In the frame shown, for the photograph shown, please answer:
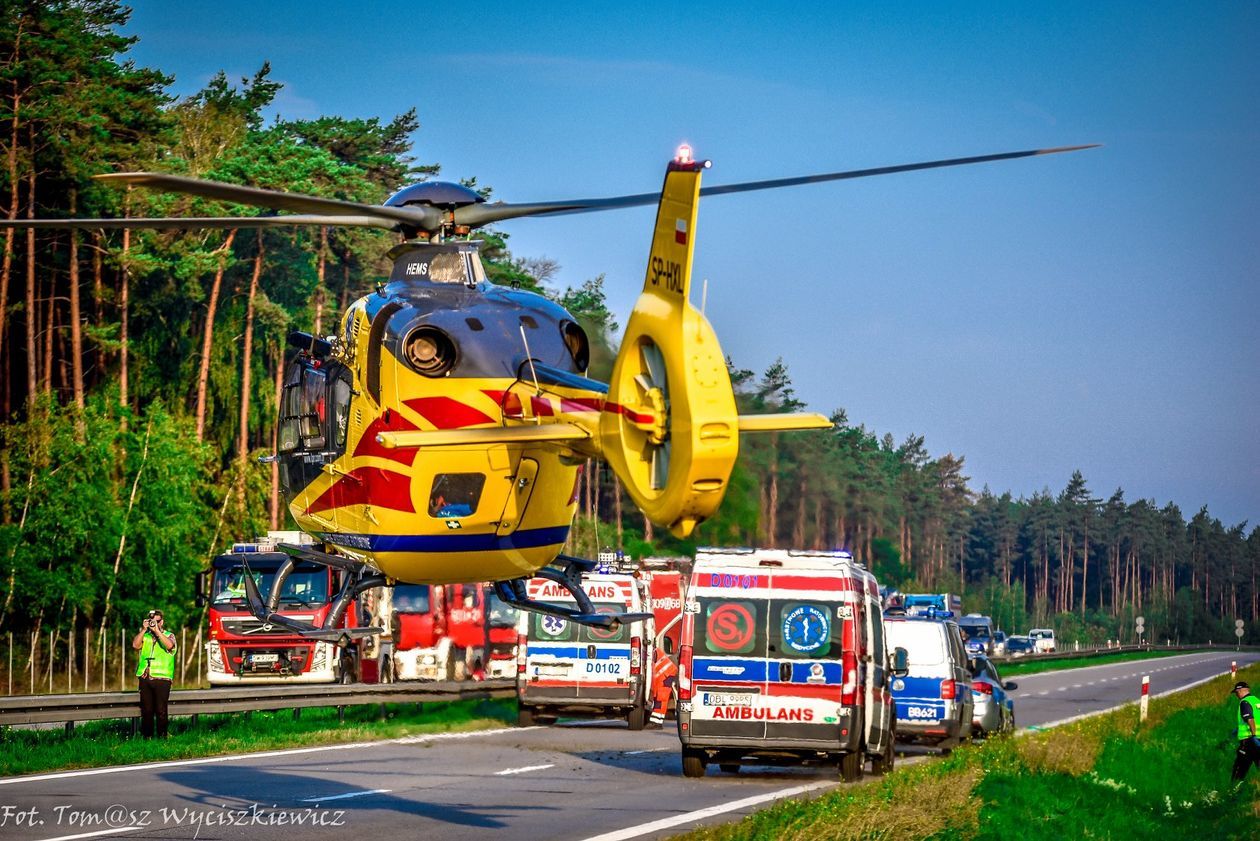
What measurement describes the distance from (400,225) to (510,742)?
15.7m

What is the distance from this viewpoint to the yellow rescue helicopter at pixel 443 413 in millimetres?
12031

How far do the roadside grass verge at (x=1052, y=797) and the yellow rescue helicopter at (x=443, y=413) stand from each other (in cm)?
276

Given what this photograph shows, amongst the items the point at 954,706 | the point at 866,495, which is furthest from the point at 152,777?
the point at 866,495

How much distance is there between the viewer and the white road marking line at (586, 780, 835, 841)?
660 inches

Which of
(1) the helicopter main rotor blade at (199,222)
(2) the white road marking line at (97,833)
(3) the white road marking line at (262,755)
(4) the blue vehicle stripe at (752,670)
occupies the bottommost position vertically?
(3) the white road marking line at (262,755)

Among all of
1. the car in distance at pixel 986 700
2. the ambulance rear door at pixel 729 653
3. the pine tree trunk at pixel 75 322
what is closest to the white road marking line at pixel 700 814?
the ambulance rear door at pixel 729 653

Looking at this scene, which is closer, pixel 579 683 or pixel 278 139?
pixel 579 683

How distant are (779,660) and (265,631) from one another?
1687 centimetres

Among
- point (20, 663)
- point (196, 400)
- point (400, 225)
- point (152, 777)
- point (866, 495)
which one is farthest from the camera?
point (866, 495)

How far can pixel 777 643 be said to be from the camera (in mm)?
21953

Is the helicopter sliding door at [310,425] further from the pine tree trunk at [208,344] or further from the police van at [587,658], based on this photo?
the pine tree trunk at [208,344]

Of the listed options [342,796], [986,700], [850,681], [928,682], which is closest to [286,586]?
[986,700]

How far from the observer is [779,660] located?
21.8m

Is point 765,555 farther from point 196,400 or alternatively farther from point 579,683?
point 196,400
